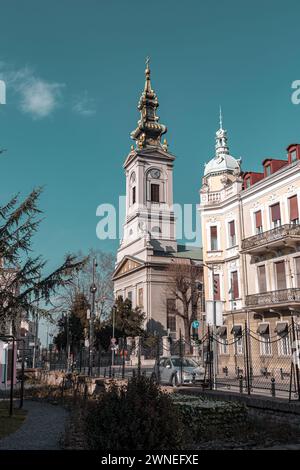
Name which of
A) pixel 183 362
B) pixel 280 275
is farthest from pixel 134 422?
pixel 280 275

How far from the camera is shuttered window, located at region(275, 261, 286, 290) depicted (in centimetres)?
3172

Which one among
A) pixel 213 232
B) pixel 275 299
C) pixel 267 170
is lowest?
pixel 275 299

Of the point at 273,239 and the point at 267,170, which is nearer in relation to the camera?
the point at 273,239

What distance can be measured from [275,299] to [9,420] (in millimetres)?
20063

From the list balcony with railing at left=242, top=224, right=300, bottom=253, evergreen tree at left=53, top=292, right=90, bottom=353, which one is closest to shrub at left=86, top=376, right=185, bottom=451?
balcony with railing at left=242, top=224, right=300, bottom=253

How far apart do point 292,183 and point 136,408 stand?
84.8 feet

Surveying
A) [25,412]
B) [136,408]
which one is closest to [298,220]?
[25,412]

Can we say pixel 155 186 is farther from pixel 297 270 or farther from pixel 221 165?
pixel 297 270

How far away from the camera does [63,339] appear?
60156 mm

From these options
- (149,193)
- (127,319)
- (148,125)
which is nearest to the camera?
(127,319)

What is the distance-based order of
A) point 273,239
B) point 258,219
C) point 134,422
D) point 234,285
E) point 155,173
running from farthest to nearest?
point 155,173 < point 234,285 < point 258,219 < point 273,239 < point 134,422

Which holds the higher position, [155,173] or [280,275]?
[155,173]

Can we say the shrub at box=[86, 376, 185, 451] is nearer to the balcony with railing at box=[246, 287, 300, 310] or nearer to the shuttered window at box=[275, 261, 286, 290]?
the balcony with railing at box=[246, 287, 300, 310]

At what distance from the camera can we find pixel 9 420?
1556 cm
